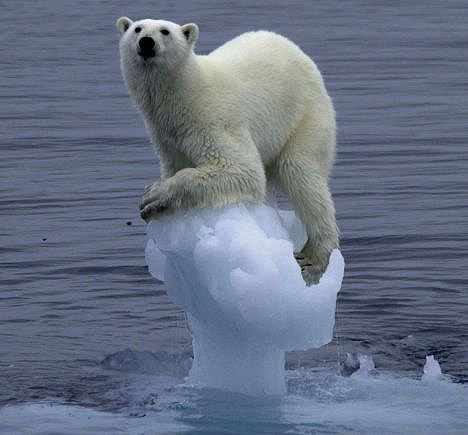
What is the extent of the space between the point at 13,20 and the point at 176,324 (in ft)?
60.5

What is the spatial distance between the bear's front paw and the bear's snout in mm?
664

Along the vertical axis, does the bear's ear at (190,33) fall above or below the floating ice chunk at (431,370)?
above

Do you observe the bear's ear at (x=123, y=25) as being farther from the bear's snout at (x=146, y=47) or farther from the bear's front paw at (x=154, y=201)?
the bear's front paw at (x=154, y=201)

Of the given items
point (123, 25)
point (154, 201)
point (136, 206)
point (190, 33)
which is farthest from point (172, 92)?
point (136, 206)

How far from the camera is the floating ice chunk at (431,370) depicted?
909 centimetres

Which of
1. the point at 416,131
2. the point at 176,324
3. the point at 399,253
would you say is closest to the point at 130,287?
the point at 176,324

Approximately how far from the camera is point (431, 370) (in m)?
9.17

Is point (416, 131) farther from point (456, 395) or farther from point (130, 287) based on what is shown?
point (456, 395)

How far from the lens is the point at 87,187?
48.1 ft

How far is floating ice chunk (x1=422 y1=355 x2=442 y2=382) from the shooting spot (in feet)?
29.8

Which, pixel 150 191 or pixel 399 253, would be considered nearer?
pixel 150 191

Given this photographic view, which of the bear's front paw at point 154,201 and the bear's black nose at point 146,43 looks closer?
the bear's black nose at point 146,43

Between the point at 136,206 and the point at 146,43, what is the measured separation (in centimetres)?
626

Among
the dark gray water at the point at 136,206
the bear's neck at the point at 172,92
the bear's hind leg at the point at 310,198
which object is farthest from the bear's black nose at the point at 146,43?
the dark gray water at the point at 136,206
